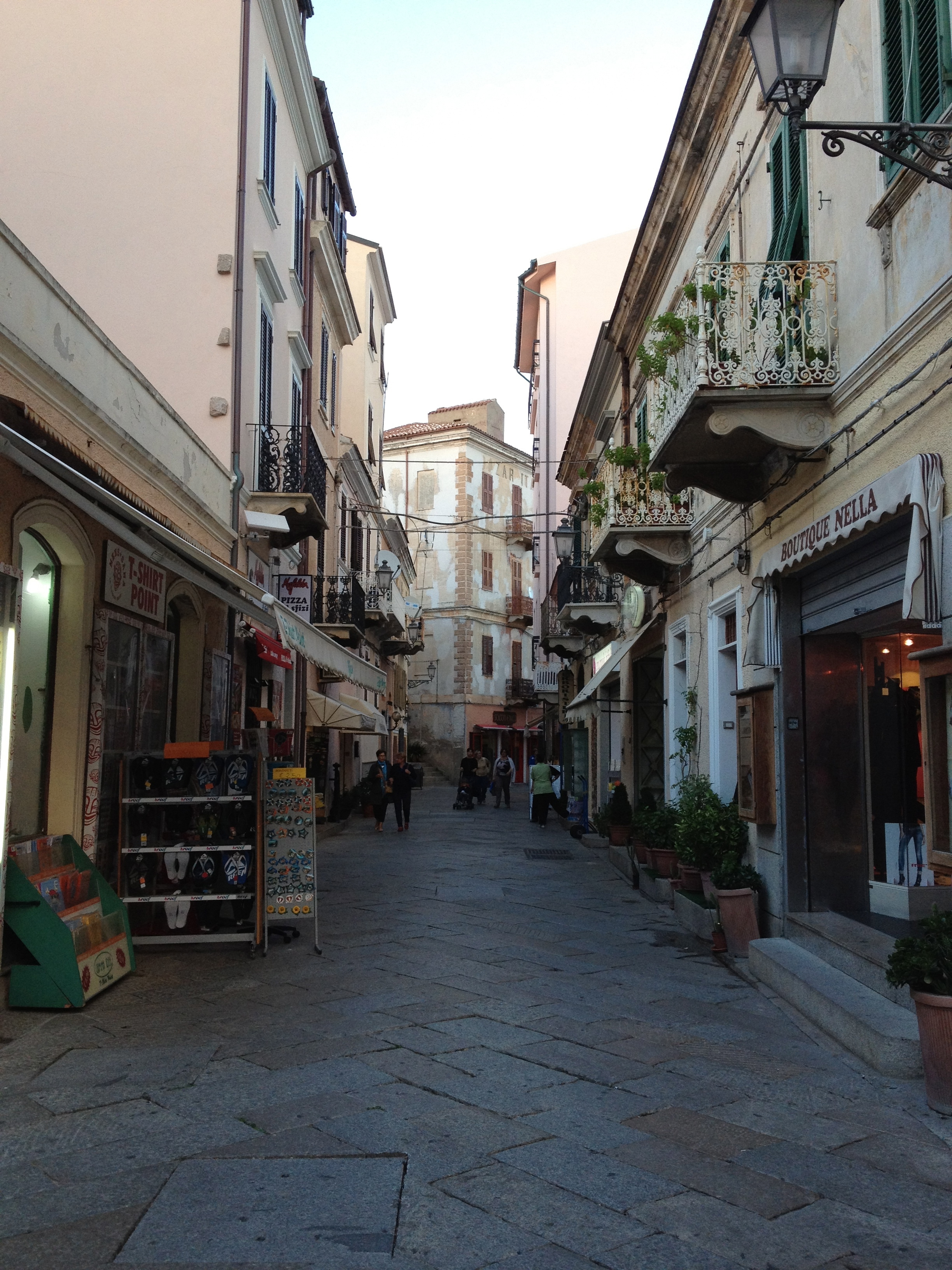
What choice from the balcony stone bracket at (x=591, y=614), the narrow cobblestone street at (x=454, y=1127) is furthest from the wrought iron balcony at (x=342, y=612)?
the narrow cobblestone street at (x=454, y=1127)

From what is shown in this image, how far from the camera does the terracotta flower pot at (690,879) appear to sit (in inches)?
388

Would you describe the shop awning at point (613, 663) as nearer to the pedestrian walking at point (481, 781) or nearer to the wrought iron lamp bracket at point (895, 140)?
the pedestrian walking at point (481, 781)

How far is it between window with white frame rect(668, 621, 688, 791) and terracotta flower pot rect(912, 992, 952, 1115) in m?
7.83

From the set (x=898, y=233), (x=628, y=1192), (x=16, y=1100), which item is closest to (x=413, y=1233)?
(x=628, y=1192)

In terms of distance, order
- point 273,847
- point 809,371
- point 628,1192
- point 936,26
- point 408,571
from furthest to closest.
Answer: point 408,571
point 273,847
point 809,371
point 936,26
point 628,1192

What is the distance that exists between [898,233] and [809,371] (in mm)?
1369

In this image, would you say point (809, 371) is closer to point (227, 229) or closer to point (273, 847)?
point (273, 847)

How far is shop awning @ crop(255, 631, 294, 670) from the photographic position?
1410 cm

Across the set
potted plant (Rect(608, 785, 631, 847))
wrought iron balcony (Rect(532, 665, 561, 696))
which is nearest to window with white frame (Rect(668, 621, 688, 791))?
potted plant (Rect(608, 785, 631, 847))

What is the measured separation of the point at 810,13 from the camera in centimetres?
461

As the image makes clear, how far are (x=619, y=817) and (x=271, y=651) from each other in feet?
17.9

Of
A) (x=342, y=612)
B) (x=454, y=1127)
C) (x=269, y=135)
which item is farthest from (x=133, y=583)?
(x=342, y=612)

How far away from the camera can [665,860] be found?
37.6 feet

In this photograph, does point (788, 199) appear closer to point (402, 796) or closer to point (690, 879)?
point (690, 879)
